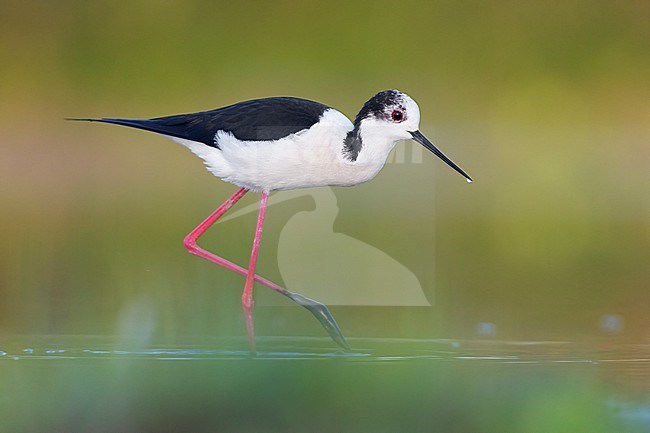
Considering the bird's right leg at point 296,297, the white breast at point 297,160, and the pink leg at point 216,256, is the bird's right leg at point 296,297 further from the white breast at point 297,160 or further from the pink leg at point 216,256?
the white breast at point 297,160

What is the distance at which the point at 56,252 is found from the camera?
6.16 metres

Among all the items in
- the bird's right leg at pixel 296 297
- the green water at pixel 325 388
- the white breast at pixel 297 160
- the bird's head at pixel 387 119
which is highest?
the bird's head at pixel 387 119

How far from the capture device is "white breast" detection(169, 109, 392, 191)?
4652 mm

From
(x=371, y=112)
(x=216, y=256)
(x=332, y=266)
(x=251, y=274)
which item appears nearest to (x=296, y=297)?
(x=251, y=274)

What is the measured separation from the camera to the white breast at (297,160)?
465cm

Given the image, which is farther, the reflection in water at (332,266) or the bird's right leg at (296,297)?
the reflection in water at (332,266)

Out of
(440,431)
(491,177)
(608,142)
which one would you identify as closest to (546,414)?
(440,431)

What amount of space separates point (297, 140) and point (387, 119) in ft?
1.03

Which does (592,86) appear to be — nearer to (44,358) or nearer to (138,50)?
(138,50)

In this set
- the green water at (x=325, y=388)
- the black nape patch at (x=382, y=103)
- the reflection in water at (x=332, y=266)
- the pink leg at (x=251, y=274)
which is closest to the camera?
the green water at (x=325, y=388)

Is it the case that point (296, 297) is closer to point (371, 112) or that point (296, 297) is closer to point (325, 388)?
point (371, 112)

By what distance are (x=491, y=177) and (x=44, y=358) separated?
3.70 meters

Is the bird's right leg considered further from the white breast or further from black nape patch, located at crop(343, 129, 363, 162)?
black nape patch, located at crop(343, 129, 363, 162)

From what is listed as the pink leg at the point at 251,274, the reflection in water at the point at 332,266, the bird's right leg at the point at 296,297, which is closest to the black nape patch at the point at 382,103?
the pink leg at the point at 251,274
